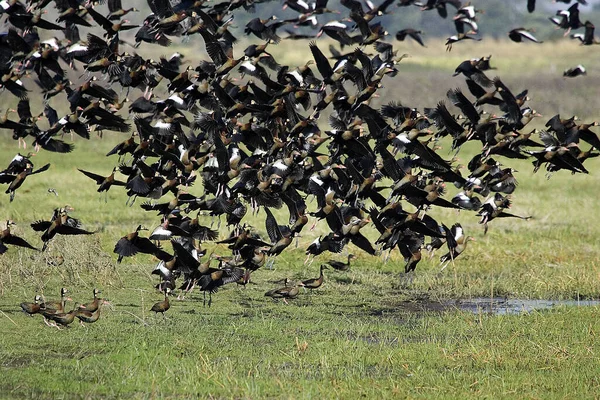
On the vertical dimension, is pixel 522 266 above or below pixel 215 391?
below

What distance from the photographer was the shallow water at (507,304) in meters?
11.5

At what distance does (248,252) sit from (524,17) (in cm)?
12173

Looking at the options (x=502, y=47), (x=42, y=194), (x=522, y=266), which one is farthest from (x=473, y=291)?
(x=502, y=47)

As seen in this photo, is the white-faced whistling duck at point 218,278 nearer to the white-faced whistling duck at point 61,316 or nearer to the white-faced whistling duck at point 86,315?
the white-faced whistling duck at point 86,315

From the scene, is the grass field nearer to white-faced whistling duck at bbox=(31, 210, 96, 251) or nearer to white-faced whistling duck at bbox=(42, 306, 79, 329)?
white-faced whistling duck at bbox=(42, 306, 79, 329)

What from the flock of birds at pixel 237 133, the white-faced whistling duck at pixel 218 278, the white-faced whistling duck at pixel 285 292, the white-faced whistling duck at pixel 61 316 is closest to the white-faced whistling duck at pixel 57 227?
the flock of birds at pixel 237 133

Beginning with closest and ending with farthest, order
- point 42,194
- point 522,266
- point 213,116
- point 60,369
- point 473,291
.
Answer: point 60,369 → point 213,116 → point 473,291 → point 522,266 → point 42,194

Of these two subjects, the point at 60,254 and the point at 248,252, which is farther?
the point at 60,254

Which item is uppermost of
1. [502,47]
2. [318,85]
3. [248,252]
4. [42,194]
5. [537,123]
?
[318,85]

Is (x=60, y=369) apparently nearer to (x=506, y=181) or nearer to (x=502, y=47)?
(x=506, y=181)

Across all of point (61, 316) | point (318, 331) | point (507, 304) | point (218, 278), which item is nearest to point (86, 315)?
point (61, 316)

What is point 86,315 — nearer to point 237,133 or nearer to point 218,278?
point 218,278

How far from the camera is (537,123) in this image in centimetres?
3778

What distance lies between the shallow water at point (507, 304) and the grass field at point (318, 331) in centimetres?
24
